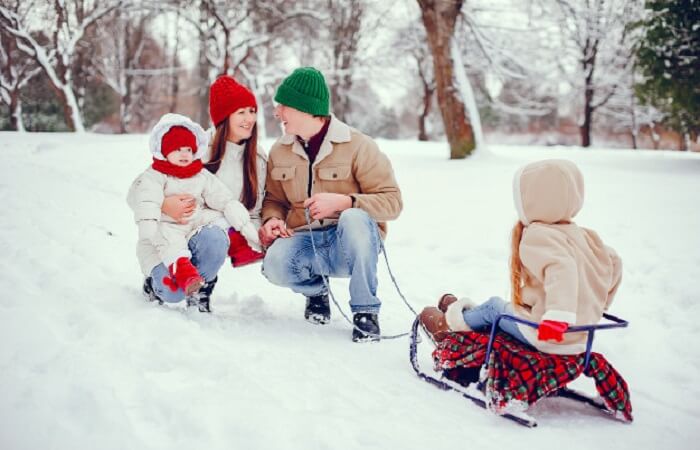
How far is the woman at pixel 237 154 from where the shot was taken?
3.09 meters

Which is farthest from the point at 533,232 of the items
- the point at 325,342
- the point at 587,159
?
the point at 587,159

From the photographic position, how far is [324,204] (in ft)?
9.29

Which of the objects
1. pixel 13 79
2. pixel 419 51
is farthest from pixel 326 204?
pixel 419 51

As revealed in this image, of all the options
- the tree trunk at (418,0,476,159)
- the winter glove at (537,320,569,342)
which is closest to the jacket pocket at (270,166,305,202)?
the winter glove at (537,320,569,342)

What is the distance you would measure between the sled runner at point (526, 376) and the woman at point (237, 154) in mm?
1464

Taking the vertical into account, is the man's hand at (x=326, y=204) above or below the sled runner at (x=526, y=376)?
above

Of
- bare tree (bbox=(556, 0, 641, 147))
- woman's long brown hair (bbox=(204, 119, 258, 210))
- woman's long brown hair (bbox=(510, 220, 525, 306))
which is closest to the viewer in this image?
woman's long brown hair (bbox=(510, 220, 525, 306))

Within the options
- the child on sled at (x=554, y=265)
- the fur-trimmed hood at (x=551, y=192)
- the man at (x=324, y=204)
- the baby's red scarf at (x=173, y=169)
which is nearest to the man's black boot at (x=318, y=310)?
the man at (x=324, y=204)

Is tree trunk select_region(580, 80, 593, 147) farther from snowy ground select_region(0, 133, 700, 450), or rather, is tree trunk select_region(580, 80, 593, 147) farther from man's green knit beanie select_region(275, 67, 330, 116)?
man's green knit beanie select_region(275, 67, 330, 116)

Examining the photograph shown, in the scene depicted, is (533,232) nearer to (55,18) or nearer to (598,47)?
(55,18)

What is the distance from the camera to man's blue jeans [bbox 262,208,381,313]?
279 centimetres

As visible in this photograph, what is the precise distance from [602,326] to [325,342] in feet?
4.39

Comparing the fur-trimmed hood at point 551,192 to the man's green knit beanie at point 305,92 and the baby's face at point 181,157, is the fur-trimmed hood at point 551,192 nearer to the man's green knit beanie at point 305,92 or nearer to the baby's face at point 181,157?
the man's green knit beanie at point 305,92

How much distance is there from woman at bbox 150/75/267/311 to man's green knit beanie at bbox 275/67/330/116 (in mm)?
282
